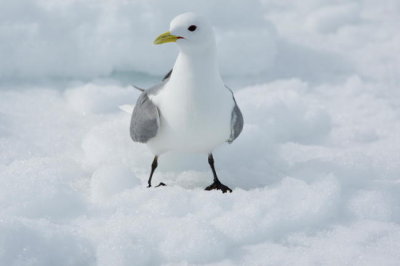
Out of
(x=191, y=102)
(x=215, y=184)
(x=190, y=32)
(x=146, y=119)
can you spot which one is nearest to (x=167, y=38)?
(x=190, y=32)

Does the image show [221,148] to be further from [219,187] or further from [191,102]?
[191,102]

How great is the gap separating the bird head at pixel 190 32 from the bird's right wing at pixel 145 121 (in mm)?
398

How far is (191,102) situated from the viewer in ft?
10.3

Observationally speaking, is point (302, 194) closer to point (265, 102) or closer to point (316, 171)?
point (316, 171)

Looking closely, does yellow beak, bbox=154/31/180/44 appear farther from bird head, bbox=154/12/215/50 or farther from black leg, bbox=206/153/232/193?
black leg, bbox=206/153/232/193

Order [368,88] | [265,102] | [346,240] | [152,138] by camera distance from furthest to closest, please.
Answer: [368,88], [265,102], [152,138], [346,240]

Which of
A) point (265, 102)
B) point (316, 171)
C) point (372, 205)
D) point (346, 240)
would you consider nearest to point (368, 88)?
point (265, 102)

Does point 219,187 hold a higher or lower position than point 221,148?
lower

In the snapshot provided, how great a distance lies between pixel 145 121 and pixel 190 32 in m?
0.56

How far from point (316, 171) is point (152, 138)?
3.33 feet

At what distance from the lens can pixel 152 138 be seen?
331 centimetres

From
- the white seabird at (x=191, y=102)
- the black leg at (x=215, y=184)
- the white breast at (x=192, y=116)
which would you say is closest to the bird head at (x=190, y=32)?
the white seabird at (x=191, y=102)

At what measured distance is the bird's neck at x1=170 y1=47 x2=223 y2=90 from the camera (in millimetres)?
3143

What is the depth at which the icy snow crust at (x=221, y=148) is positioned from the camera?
258cm
